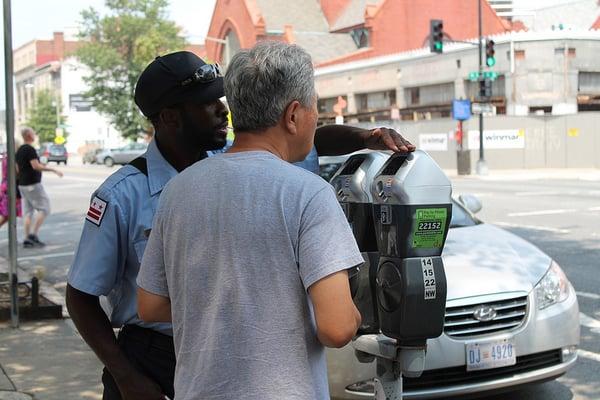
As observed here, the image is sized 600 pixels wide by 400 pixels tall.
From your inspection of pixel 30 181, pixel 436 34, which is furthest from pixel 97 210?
pixel 436 34

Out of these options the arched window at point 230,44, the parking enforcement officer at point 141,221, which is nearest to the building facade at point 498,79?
the arched window at point 230,44

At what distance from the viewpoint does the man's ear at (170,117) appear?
2.57 m

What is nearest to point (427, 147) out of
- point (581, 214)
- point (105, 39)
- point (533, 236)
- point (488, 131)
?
point (488, 131)

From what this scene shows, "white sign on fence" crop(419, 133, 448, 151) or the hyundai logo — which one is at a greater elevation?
"white sign on fence" crop(419, 133, 448, 151)

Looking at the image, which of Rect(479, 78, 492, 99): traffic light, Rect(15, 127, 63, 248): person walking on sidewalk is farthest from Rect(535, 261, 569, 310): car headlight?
Rect(479, 78, 492, 99): traffic light

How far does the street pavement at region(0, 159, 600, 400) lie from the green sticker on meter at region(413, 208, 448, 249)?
131 inches

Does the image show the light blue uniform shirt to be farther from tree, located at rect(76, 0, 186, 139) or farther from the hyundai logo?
tree, located at rect(76, 0, 186, 139)

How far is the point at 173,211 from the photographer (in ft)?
6.63

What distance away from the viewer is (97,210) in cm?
247

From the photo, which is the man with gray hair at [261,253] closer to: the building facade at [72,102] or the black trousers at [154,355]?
the black trousers at [154,355]

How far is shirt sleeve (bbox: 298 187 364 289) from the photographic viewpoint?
1.85m

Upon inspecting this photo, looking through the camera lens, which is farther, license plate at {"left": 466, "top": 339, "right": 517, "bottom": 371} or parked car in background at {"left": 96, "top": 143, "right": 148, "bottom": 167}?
parked car in background at {"left": 96, "top": 143, "right": 148, "bottom": 167}

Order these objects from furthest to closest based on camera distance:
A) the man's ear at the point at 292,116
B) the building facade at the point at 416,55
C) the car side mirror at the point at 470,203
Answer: the building facade at the point at 416,55, the car side mirror at the point at 470,203, the man's ear at the point at 292,116

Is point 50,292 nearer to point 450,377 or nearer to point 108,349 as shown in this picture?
point 450,377
